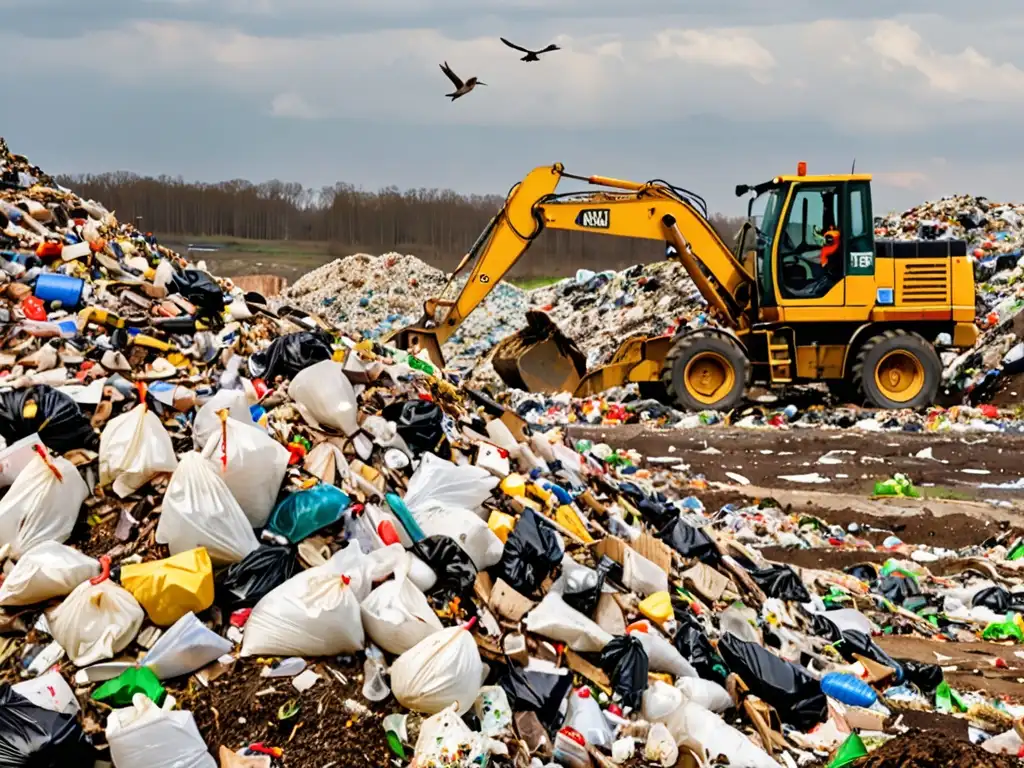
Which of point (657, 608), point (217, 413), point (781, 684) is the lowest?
point (781, 684)

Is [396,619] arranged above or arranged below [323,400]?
below

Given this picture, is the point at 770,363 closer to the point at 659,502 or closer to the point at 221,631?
the point at 659,502

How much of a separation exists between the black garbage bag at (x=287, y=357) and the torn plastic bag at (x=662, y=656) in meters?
1.92

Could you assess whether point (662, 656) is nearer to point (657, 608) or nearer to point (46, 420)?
point (657, 608)

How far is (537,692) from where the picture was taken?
12.5 feet

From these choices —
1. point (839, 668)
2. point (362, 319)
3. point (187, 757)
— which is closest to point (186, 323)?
point (187, 757)

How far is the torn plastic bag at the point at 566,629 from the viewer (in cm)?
411

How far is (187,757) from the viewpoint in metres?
3.28

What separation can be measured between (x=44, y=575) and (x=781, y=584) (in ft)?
11.7

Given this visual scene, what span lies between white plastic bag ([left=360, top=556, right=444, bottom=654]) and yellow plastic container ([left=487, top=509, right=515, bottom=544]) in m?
0.73

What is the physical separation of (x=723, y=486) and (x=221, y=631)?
598 centimetres

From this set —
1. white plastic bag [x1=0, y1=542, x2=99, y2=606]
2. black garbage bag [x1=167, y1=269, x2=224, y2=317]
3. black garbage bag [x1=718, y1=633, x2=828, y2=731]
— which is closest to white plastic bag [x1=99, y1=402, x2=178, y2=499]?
white plastic bag [x1=0, y1=542, x2=99, y2=606]

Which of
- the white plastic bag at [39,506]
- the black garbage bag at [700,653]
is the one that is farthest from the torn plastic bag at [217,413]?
the black garbage bag at [700,653]

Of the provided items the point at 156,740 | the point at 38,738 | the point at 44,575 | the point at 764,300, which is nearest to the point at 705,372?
the point at 764,300
